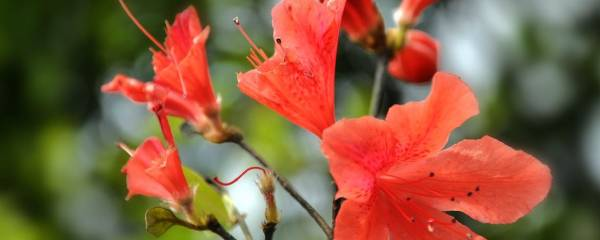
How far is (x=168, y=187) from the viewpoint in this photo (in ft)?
6.50

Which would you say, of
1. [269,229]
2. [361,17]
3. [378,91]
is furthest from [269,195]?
[361,17]

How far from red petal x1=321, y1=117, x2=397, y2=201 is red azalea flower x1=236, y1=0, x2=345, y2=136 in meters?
0.12

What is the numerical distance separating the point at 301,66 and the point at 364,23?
2.12ft

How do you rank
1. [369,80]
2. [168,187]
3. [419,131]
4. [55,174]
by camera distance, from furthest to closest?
1. [369,80]
2. [55,174]
3. [168,187]
4. [419,131]

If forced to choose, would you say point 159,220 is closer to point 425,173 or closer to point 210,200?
point 210,200

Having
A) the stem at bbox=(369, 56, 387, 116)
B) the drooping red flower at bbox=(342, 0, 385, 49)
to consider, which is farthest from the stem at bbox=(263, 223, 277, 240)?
the drooping red flower at bbox=(342, 0, 385, 49)

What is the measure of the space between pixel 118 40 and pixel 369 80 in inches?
50.3

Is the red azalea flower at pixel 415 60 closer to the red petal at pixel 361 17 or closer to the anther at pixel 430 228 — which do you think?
the red petal at pixel 361 17

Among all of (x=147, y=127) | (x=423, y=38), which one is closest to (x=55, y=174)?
(x=147, y=127)

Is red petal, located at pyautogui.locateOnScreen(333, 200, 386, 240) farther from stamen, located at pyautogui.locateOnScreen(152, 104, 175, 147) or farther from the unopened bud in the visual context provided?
stamen, located at pyautogui.locateOnScreen(152, 104, 175, 147)

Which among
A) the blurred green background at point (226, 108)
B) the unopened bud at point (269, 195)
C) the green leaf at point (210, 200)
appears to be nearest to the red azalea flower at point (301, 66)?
the unopened bud at point (269, 195)

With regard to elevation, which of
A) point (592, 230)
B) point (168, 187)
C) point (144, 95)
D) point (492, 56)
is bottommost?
point (592, 230)

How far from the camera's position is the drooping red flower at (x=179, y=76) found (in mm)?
2021

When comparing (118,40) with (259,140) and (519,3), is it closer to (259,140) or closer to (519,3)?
(259,140)
